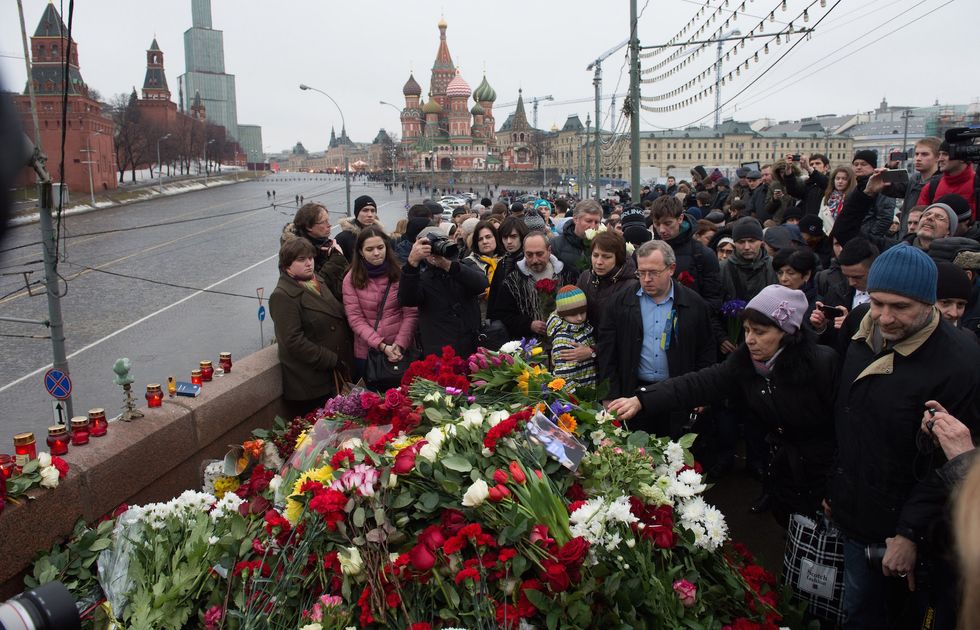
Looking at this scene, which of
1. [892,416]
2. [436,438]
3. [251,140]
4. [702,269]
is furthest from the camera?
[251,140]

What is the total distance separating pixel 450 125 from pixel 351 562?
118m

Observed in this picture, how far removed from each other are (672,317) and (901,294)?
168 cm

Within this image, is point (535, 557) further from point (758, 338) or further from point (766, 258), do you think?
point (766, 258)

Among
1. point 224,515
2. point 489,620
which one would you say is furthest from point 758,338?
point 224,515

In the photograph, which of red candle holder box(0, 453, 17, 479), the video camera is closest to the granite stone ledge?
red candle holder box(0, 453, 17, 479)

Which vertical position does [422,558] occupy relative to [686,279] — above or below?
below

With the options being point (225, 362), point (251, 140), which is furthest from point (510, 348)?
point (251, 140)

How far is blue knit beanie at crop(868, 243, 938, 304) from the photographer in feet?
8.41

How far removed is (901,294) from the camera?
8.46 feet

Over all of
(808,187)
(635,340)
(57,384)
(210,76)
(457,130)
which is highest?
Answer: (210,76)

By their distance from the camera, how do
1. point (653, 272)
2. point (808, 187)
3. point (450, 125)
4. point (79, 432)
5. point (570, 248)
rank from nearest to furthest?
point (79, 432), point (653, 272), point (570, 248), point (808, 187), point (450, 125)

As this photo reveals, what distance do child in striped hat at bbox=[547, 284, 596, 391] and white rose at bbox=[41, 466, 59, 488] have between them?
2679 mm

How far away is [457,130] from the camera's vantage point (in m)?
116

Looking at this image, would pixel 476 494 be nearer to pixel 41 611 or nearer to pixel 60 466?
pixel 41 611
